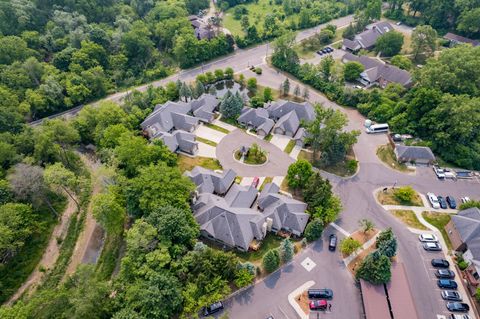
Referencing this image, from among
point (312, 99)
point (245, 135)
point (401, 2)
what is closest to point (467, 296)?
point (245, 135)

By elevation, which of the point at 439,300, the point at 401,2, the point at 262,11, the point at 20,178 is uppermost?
the point at 401,2

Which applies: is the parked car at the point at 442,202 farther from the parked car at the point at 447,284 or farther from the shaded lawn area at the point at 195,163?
the shaded lawn area at the point at 195,163

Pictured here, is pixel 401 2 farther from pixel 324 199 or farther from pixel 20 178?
pixel 20 178

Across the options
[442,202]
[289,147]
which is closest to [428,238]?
[442,202]

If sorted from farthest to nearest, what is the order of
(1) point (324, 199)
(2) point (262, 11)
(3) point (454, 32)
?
1. (2) point (262, 11)
2. (3) point (454, 32)
3. (1) point (324, 199)

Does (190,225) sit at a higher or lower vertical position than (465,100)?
lower

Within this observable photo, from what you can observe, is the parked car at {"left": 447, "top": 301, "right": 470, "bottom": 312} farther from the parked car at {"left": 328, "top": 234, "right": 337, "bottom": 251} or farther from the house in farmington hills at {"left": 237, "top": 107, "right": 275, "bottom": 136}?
the house in farmington hills at {"left": 237, "top": 107, "right": 275, "bottom": 136}

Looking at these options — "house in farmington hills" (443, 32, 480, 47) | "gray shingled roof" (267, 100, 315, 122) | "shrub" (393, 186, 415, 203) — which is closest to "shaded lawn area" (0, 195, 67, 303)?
"gray shingled roof" (267, 100, 315, 122)
